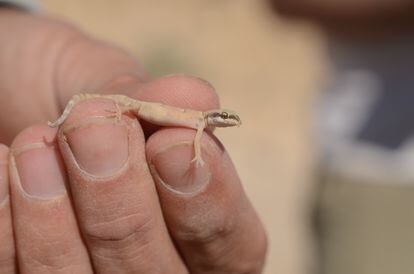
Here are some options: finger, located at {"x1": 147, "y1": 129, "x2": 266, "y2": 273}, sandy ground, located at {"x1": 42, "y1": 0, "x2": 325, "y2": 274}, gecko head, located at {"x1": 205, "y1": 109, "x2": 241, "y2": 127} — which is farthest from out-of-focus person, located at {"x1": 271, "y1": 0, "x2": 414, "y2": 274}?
sandy ground, located at {"x1": 42, "y1": 0, "x2": 325, "y2": 274}

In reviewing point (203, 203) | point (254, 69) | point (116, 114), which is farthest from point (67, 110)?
point (254, 69)

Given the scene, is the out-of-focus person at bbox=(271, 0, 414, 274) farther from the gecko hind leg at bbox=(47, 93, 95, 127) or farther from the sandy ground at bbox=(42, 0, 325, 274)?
the sandy ground at bbox=(42, 0, 325, 274)

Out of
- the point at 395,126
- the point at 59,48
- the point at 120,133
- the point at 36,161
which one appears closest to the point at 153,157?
the point at 120,133

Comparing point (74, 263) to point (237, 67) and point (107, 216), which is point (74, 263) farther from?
point (237, 67)

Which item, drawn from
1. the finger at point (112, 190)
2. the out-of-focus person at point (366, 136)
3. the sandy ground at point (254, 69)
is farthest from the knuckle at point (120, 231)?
the sandy ground at point (254, 69)

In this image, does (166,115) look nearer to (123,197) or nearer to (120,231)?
(123,197)

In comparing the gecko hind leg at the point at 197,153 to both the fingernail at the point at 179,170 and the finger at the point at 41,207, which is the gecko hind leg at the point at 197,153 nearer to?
the fingernail at the point at 179,170
